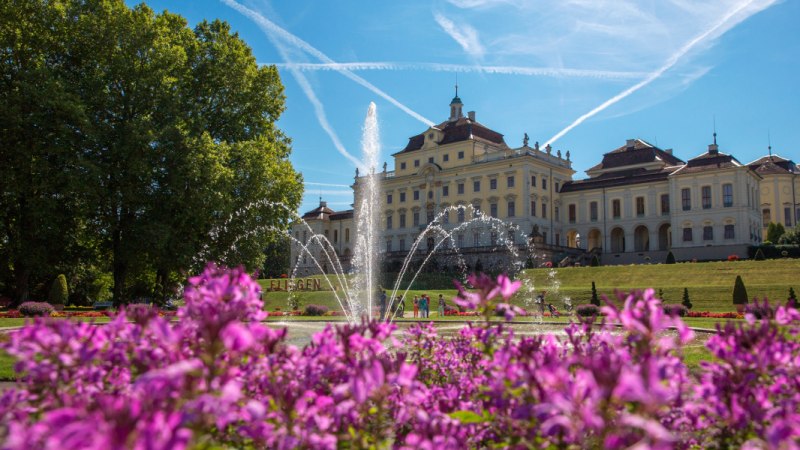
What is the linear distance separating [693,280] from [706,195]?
20.2 m

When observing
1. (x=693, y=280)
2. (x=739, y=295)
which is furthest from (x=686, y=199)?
(x=739, y=295)

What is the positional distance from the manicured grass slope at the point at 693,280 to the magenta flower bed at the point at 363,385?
28.8 metres

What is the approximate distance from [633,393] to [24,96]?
84.6 feet

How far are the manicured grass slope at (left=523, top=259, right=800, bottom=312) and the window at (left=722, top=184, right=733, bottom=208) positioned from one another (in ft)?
47.7

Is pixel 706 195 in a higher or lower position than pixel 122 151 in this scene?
higher

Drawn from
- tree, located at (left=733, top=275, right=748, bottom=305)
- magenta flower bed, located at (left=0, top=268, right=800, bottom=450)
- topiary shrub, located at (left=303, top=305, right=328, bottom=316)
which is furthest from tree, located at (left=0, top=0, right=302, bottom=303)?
magenta flower bed, located at (left=0, top=268, right=800, bottom=450)

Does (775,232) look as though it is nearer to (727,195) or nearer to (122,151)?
(727,195)

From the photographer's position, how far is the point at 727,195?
5453cm

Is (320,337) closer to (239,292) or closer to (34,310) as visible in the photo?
(239,292)

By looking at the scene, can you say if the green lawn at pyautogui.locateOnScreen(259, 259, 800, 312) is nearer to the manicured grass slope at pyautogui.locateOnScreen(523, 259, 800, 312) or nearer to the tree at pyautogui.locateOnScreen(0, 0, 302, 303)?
the manicured grass slope at pyautogui.locateOnScreen(523, 259, 800, 312)

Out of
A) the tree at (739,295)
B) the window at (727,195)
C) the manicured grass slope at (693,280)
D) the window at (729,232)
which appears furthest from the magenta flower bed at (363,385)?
the window at (727,195)

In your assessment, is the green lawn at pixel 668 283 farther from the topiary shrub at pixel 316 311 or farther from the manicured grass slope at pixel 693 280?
the topiary shrub at pixel 316 311

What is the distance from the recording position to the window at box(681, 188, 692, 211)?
56219 mm

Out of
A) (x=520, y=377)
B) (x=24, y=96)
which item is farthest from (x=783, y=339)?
(x=24, y=96)
